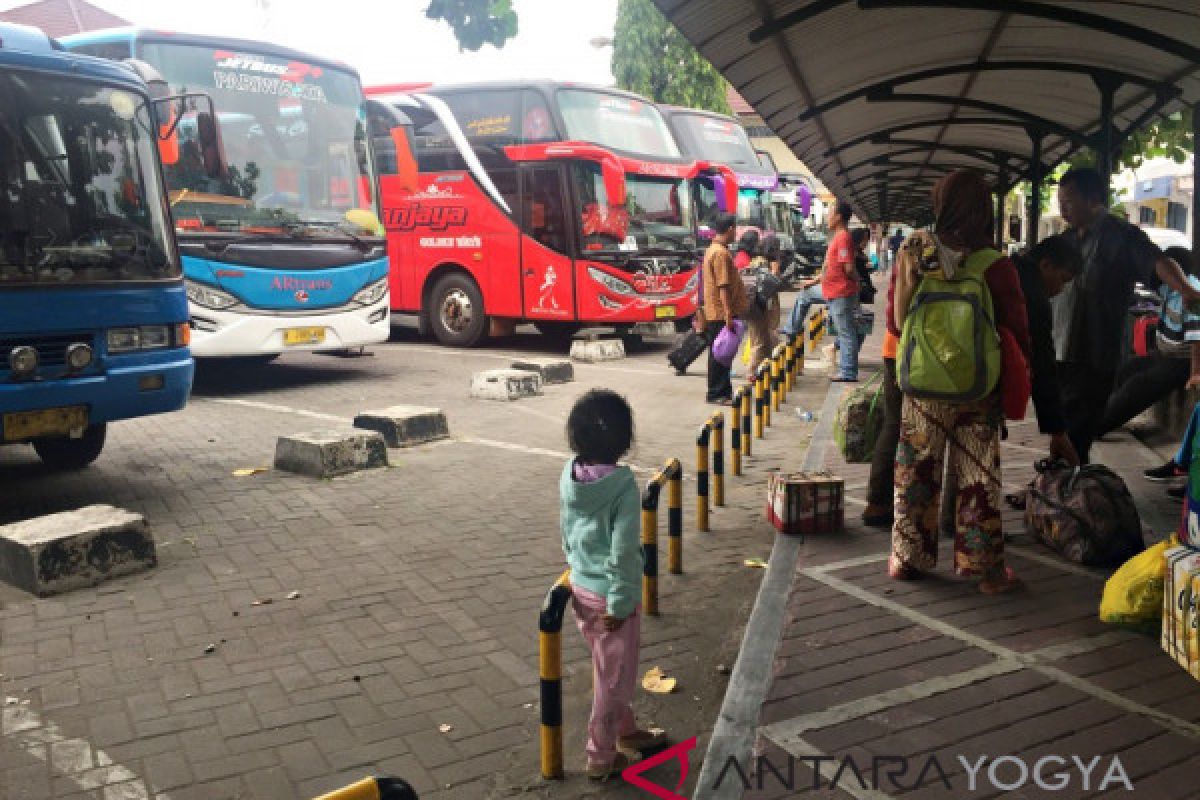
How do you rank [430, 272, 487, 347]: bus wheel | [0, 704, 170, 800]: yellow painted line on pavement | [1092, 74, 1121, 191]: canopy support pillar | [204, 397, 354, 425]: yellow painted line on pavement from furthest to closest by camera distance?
1. [430, 272, 487, 347]: bus wheel
2. [204, 397, 354, 425]: yellow painted line on pavement
3. [1092, 74, 1121, 191]: canopy support pillar
4. [0, 704, 170, 800]: yellow painted line on pavement

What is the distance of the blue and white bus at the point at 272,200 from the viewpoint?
431 inches

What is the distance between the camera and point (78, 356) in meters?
6.67

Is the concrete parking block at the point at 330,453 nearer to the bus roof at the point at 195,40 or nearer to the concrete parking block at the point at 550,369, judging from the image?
the concrete parking block at the point at 550,369

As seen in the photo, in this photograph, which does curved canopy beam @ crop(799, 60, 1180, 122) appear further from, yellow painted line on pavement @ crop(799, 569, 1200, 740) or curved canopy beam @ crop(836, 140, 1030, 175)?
yellow painted line on pavement @ crop(799, 569, 1200, 740)

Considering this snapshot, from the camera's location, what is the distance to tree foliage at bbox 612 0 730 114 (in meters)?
38.1

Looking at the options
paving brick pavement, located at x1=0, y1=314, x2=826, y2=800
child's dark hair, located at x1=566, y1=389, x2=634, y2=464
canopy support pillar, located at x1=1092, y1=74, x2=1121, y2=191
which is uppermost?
canopy support pillar, located at x1=1092, y1=74, x2=1121, y2=191

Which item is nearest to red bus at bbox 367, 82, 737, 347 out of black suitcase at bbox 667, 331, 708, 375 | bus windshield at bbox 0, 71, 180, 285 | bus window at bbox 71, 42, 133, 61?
black suitcase at bbox 667, 331, 708, 375

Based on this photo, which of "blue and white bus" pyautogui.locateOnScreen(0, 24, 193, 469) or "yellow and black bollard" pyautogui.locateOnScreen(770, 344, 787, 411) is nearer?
"blue and white bus" pyautogui.locateOnScreen(0, 24, 193, 469)

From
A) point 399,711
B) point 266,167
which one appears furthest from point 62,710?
point 266,167

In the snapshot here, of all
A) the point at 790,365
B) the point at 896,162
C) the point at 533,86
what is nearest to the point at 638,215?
the point at 533,86

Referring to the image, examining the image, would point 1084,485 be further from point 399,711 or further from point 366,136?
point 366,136

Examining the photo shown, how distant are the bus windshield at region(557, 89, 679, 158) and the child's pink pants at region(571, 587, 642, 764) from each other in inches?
513

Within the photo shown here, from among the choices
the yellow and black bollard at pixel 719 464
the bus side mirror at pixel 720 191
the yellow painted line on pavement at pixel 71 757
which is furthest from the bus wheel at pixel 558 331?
the yellow painted line on pavement at pixel 71 757

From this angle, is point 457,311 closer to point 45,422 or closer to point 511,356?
point 511,356
